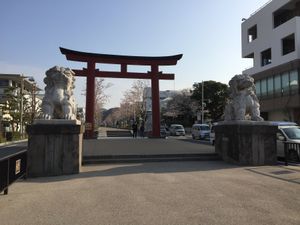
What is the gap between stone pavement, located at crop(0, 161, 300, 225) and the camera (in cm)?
542

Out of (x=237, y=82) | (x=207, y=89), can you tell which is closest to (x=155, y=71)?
(x=237, y=82)

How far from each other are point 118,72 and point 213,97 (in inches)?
1142

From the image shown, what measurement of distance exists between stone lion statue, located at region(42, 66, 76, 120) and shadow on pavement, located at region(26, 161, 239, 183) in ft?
6.72

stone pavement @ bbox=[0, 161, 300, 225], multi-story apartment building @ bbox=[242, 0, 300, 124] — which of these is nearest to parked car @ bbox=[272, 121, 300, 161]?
stone pavement @ bbox=[0, 161, 300, 225]

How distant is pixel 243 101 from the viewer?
492 inches

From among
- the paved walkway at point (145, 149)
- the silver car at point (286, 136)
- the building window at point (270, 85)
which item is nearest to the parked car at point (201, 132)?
the building window at point (270, 85)

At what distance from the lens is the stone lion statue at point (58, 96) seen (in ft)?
37.0

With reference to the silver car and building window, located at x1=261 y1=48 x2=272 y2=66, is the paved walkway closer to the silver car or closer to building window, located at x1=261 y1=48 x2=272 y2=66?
the silver car

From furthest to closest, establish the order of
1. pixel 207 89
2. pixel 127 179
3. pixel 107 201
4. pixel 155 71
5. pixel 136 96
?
pixel 136 96 < pixel 207 89 < pixel 155 71 < pixel 127 179 < pixel 107 201

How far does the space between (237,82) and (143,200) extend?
769 centimetres

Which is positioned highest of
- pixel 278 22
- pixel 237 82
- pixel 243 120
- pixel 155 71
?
pixel 278 22

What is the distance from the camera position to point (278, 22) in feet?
127

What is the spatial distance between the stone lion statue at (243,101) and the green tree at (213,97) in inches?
1637

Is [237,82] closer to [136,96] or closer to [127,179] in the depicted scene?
[127,179]
